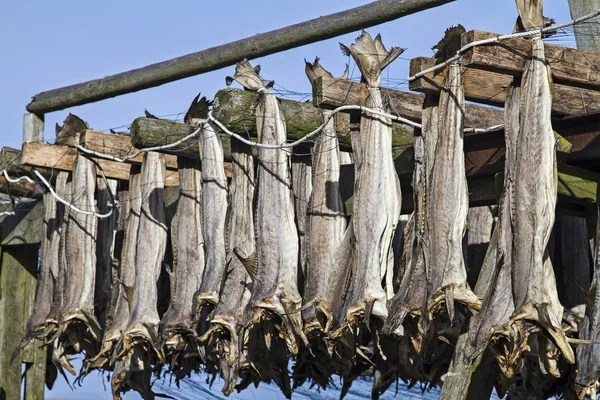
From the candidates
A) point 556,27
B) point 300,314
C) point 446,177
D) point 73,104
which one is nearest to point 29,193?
point 73,104

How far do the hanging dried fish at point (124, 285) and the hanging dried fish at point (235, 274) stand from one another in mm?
849

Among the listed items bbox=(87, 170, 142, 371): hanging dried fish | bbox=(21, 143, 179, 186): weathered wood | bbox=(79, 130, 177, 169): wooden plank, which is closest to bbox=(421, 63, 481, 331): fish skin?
bbox=(87, 170, 142, 371): hanging dried fish

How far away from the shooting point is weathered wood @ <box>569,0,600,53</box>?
4.90 meters

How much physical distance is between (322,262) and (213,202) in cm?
86

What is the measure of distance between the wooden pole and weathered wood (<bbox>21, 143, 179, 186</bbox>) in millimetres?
459

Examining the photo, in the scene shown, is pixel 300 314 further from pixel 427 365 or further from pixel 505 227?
pixel 427 365

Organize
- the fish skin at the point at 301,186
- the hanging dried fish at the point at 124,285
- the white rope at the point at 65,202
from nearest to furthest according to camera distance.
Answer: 1. the fish skin at the point at 301,186
2. the hanging dried fish at the point at 124,285
3. the white rope at the point at 65,202

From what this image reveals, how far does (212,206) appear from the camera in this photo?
5.90 metres

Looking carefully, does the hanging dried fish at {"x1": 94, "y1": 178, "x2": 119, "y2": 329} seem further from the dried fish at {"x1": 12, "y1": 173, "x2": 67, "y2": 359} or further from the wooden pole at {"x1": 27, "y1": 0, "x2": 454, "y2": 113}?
the wooden pole at {"x1": 27, "y1": 0, "x2": 454, "y2": 113}

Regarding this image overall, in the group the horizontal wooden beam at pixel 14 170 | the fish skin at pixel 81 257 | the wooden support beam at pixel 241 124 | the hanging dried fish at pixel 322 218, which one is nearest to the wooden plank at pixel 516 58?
the wooden support beam at pixel 241 124

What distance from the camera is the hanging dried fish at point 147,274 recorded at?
6188 millimetres

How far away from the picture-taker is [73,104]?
25.0ft

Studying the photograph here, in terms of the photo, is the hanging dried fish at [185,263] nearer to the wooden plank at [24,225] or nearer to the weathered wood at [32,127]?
the weathered wood at [32,127]

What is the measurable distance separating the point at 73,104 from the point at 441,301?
399 cm
